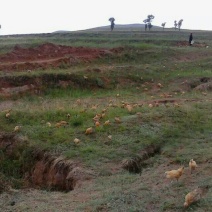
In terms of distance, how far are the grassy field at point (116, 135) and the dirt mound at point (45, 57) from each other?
2.51 feet

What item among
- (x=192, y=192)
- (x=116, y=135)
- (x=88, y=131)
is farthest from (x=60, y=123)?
(x=192, y=192)

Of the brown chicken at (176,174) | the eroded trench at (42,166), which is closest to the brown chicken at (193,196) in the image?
the brown chicken at (176,174)

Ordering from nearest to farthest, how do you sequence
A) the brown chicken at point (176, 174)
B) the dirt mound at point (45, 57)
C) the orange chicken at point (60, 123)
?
the brown chicken at point (176, 174) < the orange chicken at point (60, 123) < the dirt mound at point (45, 57)

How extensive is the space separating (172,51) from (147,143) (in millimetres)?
18210

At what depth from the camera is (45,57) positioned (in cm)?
2350

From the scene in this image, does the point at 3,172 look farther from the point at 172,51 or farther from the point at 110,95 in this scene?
the point at 172,51

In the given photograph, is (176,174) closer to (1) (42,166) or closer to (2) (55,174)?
(2) (55,174)

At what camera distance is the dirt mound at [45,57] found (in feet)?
67.6

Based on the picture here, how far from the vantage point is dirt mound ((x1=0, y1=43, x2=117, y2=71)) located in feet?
67.6

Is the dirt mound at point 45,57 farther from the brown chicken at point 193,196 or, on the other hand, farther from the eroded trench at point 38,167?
the brown chicken at point 193,196

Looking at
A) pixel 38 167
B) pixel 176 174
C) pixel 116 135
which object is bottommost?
pixel 38 167

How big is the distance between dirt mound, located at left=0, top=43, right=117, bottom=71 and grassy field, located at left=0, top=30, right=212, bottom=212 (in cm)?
76

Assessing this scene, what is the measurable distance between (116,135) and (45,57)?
13140 mm

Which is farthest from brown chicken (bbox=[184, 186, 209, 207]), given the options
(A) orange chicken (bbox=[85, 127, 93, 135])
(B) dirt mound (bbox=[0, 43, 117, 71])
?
(B) dirt mound (bbox=[0, 43, 117, 71])
